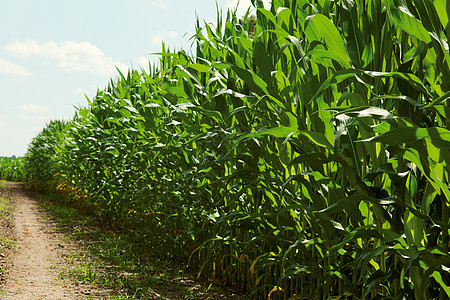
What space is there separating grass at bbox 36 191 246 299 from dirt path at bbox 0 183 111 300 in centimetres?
15

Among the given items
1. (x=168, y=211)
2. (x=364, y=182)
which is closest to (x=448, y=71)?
(x=364, y=182)

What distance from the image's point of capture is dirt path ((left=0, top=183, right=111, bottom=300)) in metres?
3.30

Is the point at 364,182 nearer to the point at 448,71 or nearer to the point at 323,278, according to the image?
the point at 448,71

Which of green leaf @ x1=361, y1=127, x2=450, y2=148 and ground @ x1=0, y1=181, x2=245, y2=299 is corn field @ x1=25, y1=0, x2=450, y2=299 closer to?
green leaf @ x1=361, y1=127, x2=450, y2=148

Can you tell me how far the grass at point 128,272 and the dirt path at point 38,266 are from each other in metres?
0.15

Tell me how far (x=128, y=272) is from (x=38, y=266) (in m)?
1.09

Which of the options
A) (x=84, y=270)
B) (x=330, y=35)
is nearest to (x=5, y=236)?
(x=84, y=270)

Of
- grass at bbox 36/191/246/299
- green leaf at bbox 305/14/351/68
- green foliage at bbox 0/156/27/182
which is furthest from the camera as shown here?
green foliage at bbox 0/156/27/182

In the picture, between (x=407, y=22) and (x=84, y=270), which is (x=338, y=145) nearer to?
(x=407, y=22)

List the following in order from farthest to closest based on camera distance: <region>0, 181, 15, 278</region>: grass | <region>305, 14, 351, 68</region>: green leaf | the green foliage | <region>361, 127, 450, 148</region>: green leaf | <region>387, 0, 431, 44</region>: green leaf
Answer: the green foliage → <region>0, 181, 15, 278</region>: grass → <region>305, 14, 351, 68</region>: green leaf → <region>387, 0, 431, 44</region>: green leaf → <region>361, 127, 450, 148</region>: green leaf

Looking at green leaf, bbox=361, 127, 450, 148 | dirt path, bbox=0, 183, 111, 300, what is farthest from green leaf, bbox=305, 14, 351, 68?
dirt path, bbox=0, 183, 111, 300

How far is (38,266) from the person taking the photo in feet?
14.0

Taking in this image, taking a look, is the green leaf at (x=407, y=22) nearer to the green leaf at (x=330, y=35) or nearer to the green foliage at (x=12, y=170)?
the green leaf at (x=330, y=35)

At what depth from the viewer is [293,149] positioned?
200 cm
